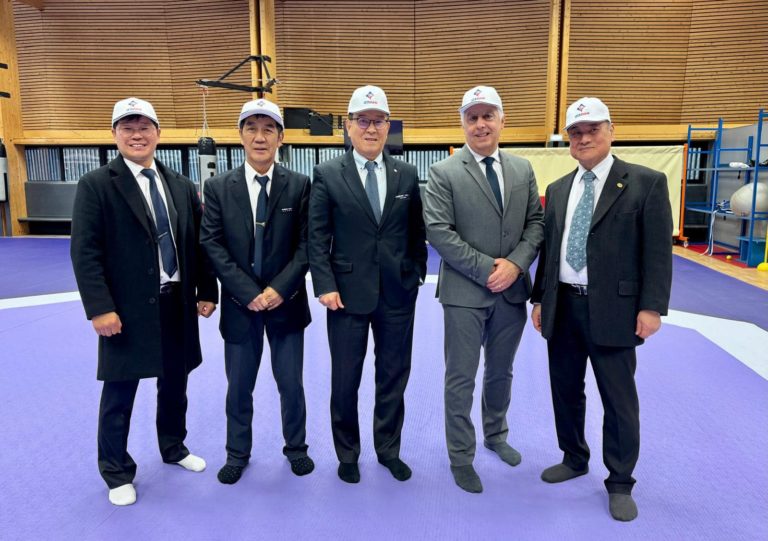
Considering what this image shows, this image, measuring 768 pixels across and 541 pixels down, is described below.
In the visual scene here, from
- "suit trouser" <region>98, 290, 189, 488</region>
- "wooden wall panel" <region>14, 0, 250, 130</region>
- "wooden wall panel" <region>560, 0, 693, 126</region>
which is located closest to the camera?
"suit trouser" <region>98, 290, 189, 488</region>

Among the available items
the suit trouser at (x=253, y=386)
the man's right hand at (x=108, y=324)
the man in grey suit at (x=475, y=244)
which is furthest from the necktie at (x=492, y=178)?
the man's right hand at (x=108, y=324)

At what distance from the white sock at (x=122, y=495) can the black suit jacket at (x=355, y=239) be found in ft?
3.92

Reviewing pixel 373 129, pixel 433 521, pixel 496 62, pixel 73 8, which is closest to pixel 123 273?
pixel 373 129

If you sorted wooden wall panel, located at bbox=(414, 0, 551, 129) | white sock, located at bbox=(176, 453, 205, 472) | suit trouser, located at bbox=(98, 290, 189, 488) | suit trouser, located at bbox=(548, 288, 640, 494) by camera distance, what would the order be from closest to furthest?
1. suit trouser, located at bbox=(548, 288, 640, 494)
2. suit trouser, located at bbox=(98, 290, 189, 488)
3. white sock, located at bbox=(176, 453, 205, 472)
4. wooden wall panel, located at bbox=(414, 0, 551, 129)

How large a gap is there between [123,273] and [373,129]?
1.27m

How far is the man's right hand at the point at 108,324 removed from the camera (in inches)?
84.2

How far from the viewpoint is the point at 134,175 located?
2291 mm

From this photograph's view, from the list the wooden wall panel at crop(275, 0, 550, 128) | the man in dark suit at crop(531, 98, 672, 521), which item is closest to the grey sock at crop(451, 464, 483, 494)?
the man in dark suit at crop(531, 98, 672, 521)

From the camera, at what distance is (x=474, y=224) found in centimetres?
240

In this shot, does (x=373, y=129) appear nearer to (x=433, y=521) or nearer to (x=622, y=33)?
(x=433, y=521)

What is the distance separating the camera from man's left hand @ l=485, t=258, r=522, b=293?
2.31 meters

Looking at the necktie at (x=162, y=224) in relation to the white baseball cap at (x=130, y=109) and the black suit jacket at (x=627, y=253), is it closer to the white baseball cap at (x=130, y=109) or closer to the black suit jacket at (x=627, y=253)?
the white baseball cap at (x=130, y=109)

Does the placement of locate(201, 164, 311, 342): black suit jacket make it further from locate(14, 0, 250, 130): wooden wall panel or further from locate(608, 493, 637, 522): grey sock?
locate(14, 0, 250, 130): wooden wall panel

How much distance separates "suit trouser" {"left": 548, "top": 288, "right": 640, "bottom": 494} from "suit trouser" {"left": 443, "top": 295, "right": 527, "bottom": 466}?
0.70 feet
